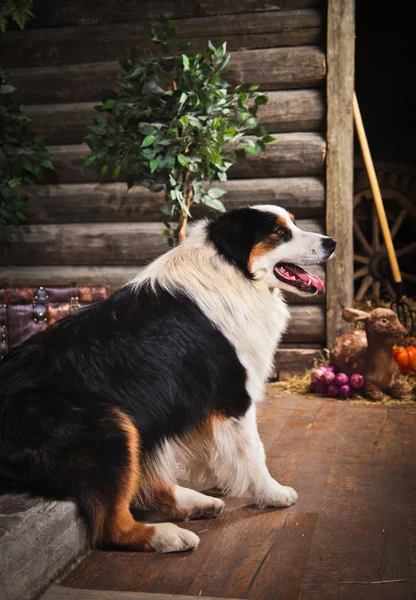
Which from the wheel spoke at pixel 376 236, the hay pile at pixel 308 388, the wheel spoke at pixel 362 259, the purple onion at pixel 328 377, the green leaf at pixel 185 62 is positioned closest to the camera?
the green leaf at pixel 185 62

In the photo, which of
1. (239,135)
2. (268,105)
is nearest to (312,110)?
(268,105)

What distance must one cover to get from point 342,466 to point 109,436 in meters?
1.25

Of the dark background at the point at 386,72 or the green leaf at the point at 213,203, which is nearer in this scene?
the green leaf at the point at 213,203

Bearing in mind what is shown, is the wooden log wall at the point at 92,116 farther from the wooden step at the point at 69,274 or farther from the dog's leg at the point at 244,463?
the dog's leg at the point at 244,463

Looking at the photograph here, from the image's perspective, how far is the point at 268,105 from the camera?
14.7 ft

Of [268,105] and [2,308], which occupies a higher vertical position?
[268,105]

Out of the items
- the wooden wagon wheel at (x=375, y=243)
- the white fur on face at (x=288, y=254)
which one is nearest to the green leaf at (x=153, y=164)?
the white fur on face at (x=288, y=254)

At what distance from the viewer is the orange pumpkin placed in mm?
4355

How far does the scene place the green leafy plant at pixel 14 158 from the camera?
4.36 meters

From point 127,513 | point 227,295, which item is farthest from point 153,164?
point 127,513

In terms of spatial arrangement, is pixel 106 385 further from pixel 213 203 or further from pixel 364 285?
pixel 364 285

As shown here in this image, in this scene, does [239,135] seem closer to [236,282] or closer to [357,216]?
[236,282]

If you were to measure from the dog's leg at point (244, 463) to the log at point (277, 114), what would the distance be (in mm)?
2688

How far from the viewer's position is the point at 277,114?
448cm
